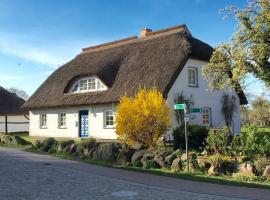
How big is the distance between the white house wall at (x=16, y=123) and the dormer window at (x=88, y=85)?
16.0m

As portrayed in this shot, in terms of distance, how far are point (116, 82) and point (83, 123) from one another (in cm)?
454

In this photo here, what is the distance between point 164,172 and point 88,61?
65.4 ft

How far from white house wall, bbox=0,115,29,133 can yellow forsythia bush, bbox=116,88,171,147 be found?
28187 millimetres

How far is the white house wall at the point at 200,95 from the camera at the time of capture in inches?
981

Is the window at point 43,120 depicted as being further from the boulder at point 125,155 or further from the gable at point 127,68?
the boulder at point 125,155

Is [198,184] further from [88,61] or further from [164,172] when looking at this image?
[88,61]

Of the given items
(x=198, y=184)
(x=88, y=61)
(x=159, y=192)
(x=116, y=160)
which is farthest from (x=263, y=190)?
(x=88, y=61)

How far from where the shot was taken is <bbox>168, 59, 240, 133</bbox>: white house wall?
24930mm

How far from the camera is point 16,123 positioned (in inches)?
1748

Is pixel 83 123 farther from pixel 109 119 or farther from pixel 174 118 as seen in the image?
pixel 174 118

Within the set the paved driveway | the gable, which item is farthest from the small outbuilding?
the paved driveway

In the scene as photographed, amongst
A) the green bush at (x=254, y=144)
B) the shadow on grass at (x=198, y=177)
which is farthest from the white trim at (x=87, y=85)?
the green bush at (x=254, y=144)

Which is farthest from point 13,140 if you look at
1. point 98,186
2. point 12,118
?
point 12,118

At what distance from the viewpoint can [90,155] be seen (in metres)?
18.7
